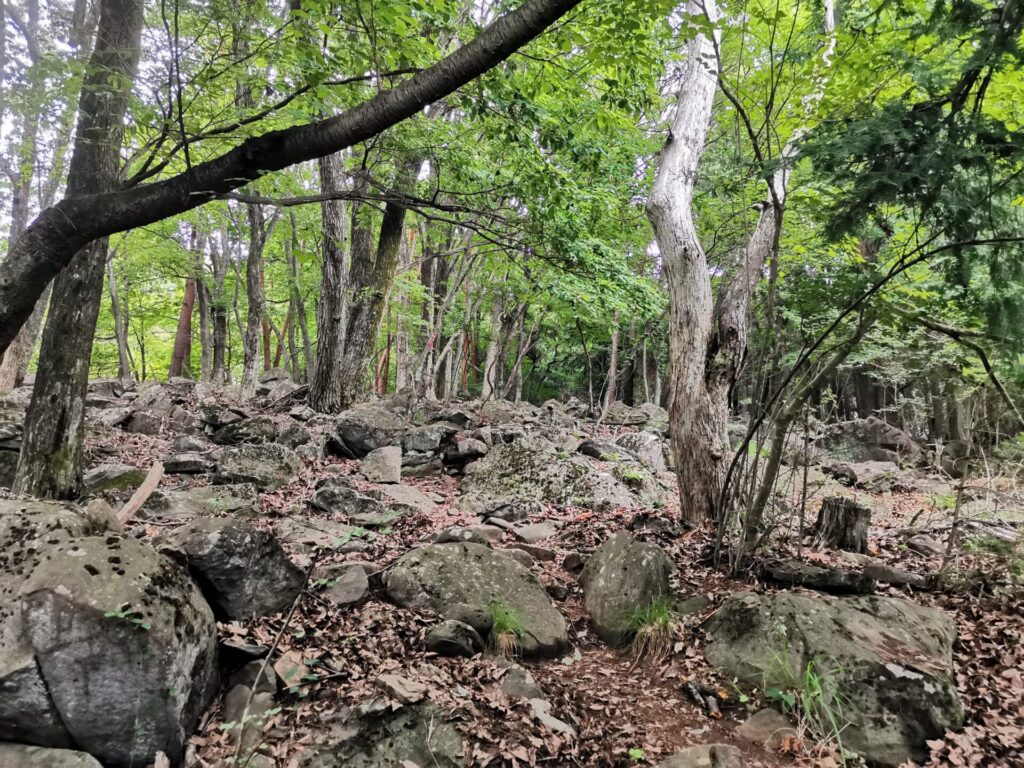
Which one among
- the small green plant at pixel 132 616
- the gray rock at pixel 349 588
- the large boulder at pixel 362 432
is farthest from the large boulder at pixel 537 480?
the small green plant at pixel 132 616

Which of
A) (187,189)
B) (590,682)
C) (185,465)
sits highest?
(187,189)

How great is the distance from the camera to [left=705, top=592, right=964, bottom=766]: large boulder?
2982mm

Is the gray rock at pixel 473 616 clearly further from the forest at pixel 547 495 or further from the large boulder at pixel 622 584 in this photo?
the large boulder at pixel 622 584

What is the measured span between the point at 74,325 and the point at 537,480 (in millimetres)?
5803

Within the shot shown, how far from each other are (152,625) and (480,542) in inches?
106

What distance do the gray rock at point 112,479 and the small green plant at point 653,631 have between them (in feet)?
19.1

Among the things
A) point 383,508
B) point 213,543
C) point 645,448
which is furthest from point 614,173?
point 213,543

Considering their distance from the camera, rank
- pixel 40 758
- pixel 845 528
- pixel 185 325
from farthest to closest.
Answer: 1. pixel 185 325
2. pixel 845 528
3. pixel 40 758

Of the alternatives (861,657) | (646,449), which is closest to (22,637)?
(861,657)

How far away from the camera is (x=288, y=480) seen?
7551 millimetres

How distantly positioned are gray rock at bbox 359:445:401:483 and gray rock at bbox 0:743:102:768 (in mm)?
5670

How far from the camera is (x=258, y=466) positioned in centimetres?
750

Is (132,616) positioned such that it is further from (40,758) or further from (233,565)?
(233,565)

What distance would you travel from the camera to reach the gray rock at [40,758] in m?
2.41
